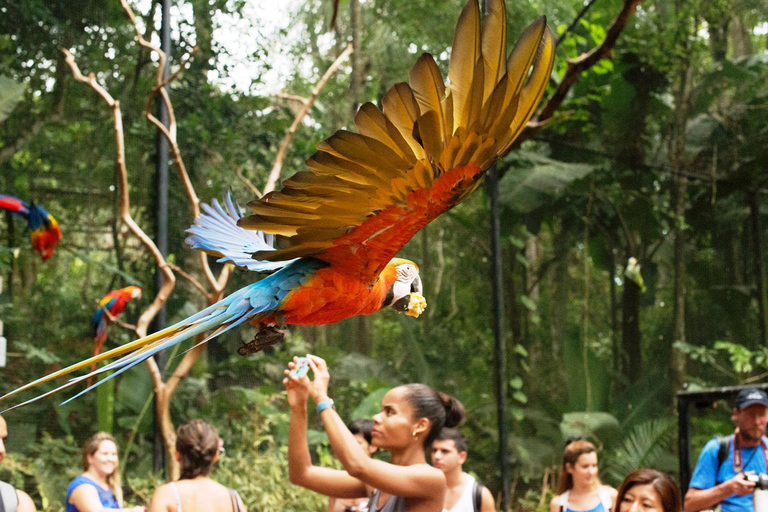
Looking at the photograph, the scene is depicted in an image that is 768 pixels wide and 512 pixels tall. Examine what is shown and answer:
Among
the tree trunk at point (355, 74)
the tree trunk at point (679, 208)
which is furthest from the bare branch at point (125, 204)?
the tree trunk at point (679, 208)

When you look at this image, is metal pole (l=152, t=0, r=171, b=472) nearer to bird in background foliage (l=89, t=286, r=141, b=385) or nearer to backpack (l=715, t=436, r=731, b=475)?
A: bird in background foliage (l=89, t=286, r=141, b=385)

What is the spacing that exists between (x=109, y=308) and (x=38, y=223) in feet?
1.79

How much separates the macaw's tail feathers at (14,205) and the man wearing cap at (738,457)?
2.83 meters

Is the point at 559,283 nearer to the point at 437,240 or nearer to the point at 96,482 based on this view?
the point at 437,240

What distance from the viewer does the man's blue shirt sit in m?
2.37

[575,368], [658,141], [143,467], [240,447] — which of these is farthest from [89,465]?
[658,141]

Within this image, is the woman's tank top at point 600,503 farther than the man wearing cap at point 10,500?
Yes

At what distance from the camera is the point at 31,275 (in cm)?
350

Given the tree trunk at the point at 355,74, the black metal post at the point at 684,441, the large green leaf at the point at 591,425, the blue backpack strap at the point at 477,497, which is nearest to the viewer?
the blue backpack strap at the point at 477,497

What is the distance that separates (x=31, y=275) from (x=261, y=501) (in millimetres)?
1442

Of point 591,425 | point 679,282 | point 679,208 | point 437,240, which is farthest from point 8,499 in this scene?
point 679,208

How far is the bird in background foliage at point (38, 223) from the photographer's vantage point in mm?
3340

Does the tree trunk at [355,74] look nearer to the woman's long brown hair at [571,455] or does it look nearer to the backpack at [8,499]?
the woman's long brown hair at [571,455]

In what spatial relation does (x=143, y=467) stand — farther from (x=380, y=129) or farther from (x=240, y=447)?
(x=380, y=129)
